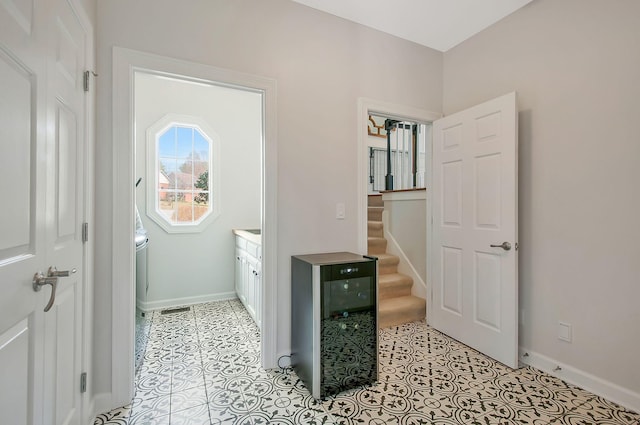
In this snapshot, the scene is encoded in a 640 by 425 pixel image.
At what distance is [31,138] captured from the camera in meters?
0.99

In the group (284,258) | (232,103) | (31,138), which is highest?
(232,103)

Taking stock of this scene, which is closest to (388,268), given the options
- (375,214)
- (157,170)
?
(375,214)

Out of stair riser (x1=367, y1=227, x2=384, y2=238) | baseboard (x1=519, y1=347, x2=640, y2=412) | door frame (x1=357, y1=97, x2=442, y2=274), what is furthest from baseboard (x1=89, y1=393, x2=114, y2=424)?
stair riser (x1=367, y1=227, x2=384, y2=238)

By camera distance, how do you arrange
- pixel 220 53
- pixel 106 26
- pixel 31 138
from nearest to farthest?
pixel 31 138, pixel 106 26, pixel 220 53

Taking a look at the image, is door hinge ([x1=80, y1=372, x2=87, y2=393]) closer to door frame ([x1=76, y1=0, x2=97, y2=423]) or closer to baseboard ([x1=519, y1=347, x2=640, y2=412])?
door frame ([x1=76, y1=0, x2=97, y2=423])

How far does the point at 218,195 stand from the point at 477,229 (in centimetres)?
301

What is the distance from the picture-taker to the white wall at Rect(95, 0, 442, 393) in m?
1.77

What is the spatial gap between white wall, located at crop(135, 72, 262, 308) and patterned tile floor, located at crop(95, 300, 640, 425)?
45.4 inches

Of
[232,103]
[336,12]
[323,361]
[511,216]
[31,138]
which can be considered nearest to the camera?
[31,138]

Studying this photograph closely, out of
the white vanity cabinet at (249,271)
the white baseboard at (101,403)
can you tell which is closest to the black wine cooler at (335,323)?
the white vanity cabinet at (249,271)

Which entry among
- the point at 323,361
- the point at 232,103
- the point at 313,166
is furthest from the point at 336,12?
the point at 323,361

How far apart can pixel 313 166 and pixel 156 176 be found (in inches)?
90.2

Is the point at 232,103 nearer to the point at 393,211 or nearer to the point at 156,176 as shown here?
the point at 156,176

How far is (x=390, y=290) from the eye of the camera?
132 inches
